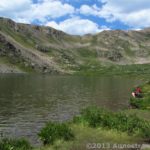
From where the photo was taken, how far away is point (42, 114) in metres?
63.5

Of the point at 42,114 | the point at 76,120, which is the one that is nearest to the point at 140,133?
the point at 76,120

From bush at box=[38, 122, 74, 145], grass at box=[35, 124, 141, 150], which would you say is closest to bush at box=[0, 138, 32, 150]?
grass at box=[35, 124, 141, 150]

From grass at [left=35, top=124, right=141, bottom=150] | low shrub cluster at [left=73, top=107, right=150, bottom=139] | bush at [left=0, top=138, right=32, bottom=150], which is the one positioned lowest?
grass at [left=35, top=124, right=141, bottom=150]

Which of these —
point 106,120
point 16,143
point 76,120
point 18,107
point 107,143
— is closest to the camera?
point 16,143

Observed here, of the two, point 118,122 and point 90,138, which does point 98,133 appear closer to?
point 90,138

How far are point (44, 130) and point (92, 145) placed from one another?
18.7 feet

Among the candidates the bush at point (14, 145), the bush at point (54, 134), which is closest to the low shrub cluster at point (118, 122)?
the bush at point (54, 134)

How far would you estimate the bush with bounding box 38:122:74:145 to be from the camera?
3128 cm

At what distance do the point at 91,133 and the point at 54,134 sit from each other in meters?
4.95

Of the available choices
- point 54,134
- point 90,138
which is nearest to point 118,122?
point 90,138

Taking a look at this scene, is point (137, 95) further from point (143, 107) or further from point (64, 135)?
point (64, 135)

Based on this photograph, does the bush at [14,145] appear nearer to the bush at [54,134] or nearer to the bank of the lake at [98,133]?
the bank of the lake at [98,133]

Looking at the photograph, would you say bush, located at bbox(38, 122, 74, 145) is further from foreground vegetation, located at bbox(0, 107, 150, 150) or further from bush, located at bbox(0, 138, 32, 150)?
bush, located at bbox(0, 138, 32, 150)

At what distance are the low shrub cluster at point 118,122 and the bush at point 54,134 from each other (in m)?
5.81
